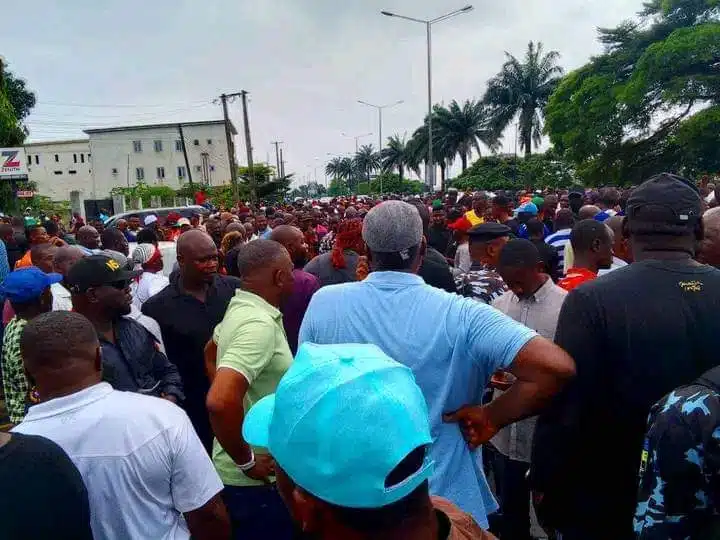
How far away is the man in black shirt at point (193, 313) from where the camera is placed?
3855 mm

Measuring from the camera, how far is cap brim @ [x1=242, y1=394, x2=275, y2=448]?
1300mm

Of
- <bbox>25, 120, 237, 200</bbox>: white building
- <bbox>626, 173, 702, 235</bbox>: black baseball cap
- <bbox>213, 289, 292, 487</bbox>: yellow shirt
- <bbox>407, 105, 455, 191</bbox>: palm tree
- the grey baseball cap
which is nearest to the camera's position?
<bbox>626, 173, 702, 235</bbox>: black baseball cap

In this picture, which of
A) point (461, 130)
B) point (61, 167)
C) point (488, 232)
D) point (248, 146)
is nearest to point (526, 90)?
point (461, 130)

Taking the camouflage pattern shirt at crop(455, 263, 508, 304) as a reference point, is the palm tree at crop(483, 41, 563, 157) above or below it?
above

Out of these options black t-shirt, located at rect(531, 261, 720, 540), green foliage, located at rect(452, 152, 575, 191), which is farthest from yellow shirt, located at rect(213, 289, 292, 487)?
green foliage, located at rect(452, 152, 575, 191)

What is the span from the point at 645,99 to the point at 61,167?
229ft

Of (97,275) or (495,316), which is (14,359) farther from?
(495,316)

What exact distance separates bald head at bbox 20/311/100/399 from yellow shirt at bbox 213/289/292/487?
54cm

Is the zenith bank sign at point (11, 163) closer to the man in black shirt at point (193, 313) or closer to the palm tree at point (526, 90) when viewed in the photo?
the man in black shirt at point (193, 313)

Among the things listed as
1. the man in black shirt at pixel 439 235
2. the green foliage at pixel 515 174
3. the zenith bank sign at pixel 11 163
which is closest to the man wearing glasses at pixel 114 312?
the man in black shirt at pixel 439 235

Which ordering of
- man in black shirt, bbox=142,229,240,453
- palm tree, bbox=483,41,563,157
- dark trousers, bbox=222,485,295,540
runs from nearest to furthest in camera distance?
dark trousers, bbox=222,485,295,540, man in black shirt, bbox=142,229,240,453, palm tree, bbox=483,41,563,157

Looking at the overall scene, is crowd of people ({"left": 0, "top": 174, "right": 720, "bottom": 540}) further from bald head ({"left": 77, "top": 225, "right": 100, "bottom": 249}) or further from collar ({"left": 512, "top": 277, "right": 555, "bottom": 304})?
bald head ({"left": 77, "top": 225, "right": 100, "bottom": 249})

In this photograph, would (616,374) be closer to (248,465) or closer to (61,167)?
(248,465)

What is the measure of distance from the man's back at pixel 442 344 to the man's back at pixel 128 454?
70cm
